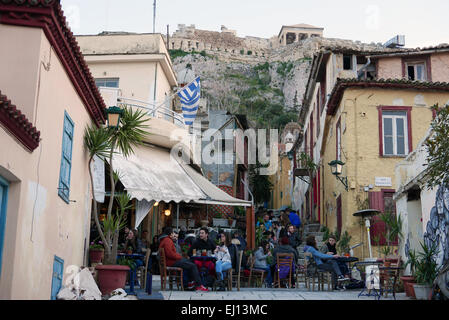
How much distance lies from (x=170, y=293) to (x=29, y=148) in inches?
214

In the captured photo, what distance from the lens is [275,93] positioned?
96.3 m

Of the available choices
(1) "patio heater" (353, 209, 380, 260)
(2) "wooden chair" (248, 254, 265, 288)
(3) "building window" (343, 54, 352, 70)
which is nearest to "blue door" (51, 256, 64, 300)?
(2) "wooden chair" (248, 254, 265, 288)

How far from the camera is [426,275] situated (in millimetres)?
11922

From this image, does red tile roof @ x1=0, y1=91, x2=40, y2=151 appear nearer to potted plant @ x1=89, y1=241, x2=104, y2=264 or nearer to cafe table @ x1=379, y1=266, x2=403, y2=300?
potted plant @ x1=89, y1=241, x2=104, y2=264

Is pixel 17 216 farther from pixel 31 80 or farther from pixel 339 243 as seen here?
pixel 339 243

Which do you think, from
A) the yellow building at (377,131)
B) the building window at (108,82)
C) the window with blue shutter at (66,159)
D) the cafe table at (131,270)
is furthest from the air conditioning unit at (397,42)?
the window with blue shutter at (66,159)

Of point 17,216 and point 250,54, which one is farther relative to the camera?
point 250,54

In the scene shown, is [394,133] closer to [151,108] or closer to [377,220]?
[377,220]

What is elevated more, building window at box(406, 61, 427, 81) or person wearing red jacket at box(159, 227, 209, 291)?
building window at box(406, 61, 427, 81)

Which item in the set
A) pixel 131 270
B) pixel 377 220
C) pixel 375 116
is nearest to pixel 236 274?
pixel 131 270

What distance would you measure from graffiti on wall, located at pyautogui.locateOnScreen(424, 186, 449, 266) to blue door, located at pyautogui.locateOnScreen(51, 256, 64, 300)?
7126 millimetres

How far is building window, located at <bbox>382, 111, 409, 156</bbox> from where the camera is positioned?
2091 cm

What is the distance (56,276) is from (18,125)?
10.9ft
